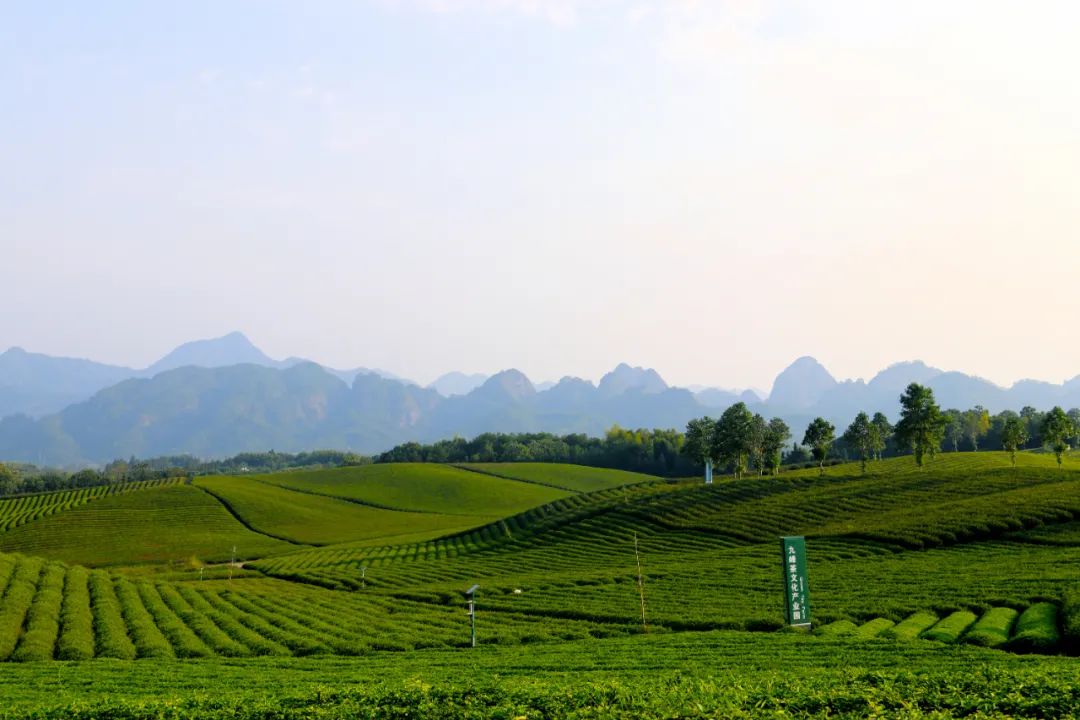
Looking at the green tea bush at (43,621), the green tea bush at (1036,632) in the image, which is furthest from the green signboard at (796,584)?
the green tea bush at (43,621)

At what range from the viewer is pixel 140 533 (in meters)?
125

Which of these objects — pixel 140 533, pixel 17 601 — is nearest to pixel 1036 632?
pixel 17 601

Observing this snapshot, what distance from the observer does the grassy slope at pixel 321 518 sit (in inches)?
4985

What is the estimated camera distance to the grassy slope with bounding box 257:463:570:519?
15862 centimetres

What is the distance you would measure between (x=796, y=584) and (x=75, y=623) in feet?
124

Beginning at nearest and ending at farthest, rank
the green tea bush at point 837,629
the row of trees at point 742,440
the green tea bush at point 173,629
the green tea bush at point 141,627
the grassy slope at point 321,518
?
the green tea bush at point 837,629, the green tea bush at point 141,627, the green tea bush at point 173,629, the row of trees at point 742,440, the grassy slope at point 321,518

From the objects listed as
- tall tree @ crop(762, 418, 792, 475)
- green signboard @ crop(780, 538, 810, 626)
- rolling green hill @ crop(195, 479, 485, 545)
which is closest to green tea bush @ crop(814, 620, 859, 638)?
green signboard @ crop(780, 538, 810, 626)

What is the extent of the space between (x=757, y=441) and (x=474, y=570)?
64.9 metres

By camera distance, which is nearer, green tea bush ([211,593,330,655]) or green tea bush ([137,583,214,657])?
green tea bush ([137,583,214,657])

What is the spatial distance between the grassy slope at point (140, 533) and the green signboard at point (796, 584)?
90.0 meters

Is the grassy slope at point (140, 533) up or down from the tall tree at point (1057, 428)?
down

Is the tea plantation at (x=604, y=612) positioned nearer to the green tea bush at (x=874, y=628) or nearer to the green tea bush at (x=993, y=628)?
the green tea bush at (x=993, y=628)

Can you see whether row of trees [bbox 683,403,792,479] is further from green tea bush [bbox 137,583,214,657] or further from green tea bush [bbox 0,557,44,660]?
green tea bush [bbox 0,557,44,660]

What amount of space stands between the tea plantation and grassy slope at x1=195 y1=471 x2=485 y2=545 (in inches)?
252
